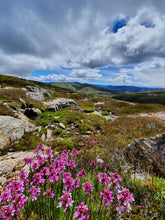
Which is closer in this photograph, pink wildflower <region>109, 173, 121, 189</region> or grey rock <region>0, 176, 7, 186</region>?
pink wildflower <region>109, 173, 121, 189</region>

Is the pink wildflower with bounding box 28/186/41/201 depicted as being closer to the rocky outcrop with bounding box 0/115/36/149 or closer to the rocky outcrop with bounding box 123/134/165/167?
the rocky outcrop with bounding box 123/134/165/167

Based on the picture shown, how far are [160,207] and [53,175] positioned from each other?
2.87m

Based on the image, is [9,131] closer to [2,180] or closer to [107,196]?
[2,180]

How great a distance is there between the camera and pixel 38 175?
226 centimetres

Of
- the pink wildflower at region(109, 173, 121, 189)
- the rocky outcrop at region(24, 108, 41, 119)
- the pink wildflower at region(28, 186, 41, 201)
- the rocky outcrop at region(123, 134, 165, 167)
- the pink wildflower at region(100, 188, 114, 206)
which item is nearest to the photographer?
the pink wildflower at region(100, 188, 114, 206)

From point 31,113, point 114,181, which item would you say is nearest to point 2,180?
point 114,181

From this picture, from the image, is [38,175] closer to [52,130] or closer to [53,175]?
[53,175]

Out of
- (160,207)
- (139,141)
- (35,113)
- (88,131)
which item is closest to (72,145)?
(88,131)

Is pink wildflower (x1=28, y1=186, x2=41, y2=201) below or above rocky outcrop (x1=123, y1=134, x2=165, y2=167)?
above

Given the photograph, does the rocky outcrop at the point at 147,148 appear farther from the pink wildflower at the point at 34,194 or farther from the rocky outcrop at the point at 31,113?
the rocky outcrop at the point at 31,113

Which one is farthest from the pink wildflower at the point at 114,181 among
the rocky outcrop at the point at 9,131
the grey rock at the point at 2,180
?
the rocky outcrop at the point at 9,131

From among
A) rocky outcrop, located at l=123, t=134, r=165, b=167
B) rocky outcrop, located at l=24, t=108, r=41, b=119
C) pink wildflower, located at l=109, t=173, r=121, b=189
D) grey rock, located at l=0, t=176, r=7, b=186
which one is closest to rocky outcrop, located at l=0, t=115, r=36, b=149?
grey rock, located at l=0, t=176, r=7, b=186

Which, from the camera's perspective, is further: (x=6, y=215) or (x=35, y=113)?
(x=35, y=113)

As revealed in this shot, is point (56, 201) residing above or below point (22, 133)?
above
